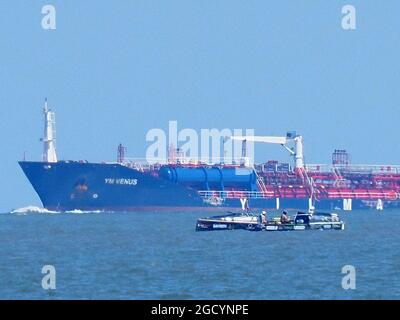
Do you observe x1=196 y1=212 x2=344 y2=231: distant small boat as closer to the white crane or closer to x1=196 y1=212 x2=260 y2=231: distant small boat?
x1=196 y1=212 x2=260 y2=231: distant small boat

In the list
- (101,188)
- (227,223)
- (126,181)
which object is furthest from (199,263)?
(101,188)

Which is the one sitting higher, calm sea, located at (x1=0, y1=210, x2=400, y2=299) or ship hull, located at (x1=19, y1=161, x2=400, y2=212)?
ship hull, located at (x1=19, y1=161, x2=400, y2=212)

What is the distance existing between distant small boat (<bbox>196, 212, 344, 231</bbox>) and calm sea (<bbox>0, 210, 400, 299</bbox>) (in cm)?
76

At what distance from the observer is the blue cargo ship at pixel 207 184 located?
11388 centimetres

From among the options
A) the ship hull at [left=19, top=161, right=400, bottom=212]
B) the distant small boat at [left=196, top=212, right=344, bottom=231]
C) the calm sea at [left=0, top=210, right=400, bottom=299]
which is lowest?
the calm sea at [left=0, top=210, right=400, bottom=299]

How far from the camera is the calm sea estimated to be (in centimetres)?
3850

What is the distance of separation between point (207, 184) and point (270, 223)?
161ft

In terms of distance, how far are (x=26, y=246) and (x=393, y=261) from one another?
727 inches

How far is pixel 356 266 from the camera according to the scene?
47.4 metres

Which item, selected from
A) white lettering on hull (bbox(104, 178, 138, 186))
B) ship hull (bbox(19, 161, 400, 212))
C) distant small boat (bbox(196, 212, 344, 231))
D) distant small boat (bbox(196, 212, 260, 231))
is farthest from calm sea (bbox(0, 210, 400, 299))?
white lettering on hull (bbox(104, 178, 138, 186))

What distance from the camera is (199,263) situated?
158ft

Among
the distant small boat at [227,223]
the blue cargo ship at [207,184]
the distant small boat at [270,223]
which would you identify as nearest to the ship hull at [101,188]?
the blue cargo ship at [207,184]

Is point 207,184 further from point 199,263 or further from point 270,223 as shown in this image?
point 199,263
